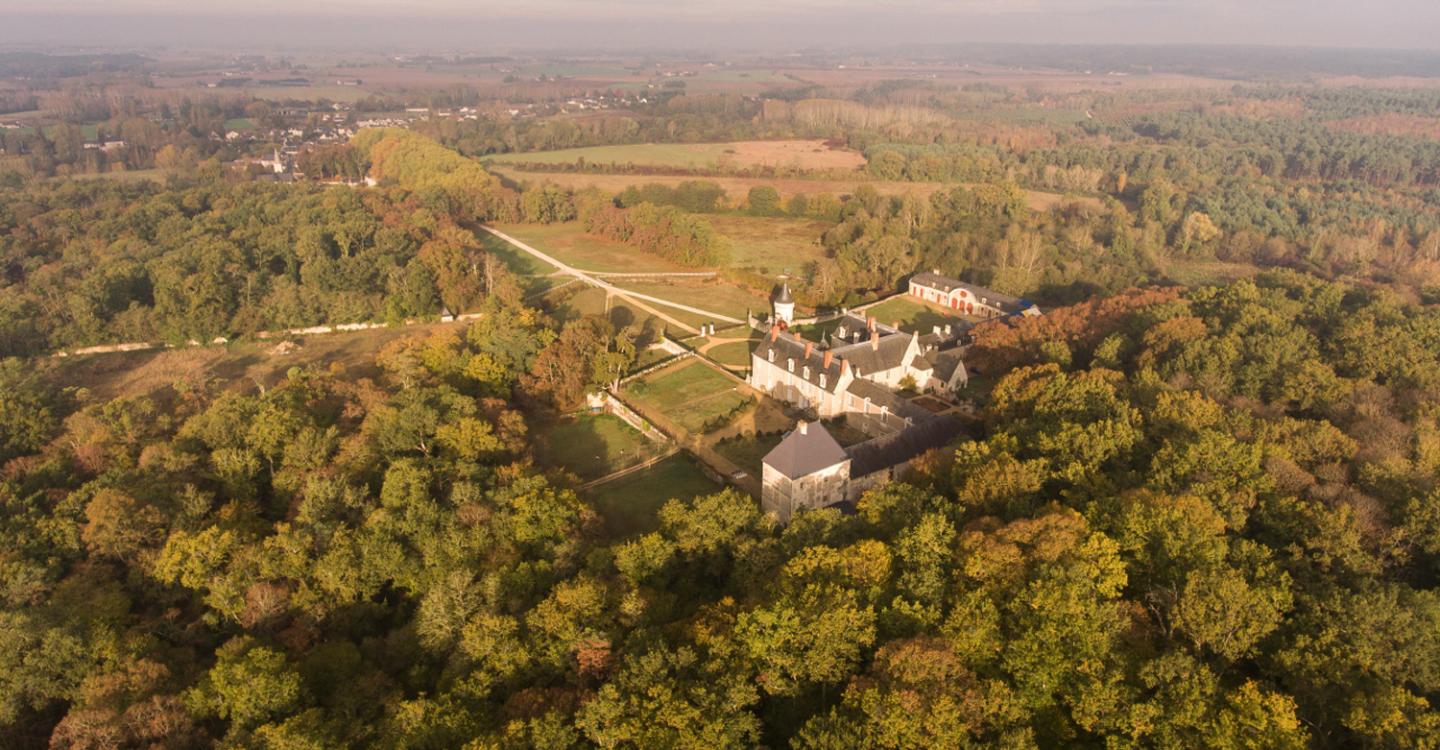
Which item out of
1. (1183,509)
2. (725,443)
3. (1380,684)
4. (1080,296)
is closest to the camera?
(1380,684)

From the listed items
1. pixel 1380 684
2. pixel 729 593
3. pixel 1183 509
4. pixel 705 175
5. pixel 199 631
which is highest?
pixel 705 175

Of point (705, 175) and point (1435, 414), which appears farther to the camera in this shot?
point (705, 175)

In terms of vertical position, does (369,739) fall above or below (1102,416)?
below

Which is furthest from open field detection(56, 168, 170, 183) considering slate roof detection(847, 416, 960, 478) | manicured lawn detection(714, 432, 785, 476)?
slate roof detection(847, 416, 960, 478)

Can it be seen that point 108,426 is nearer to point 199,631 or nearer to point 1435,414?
point 199,631

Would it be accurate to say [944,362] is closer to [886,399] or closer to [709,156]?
[886,399]

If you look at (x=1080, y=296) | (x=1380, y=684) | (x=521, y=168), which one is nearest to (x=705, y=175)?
(x=521, y=168)

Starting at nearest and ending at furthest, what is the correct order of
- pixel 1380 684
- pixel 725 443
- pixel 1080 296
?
1. pixel 1380 684
2. pixel 725 443
3. pixel 1080 296
